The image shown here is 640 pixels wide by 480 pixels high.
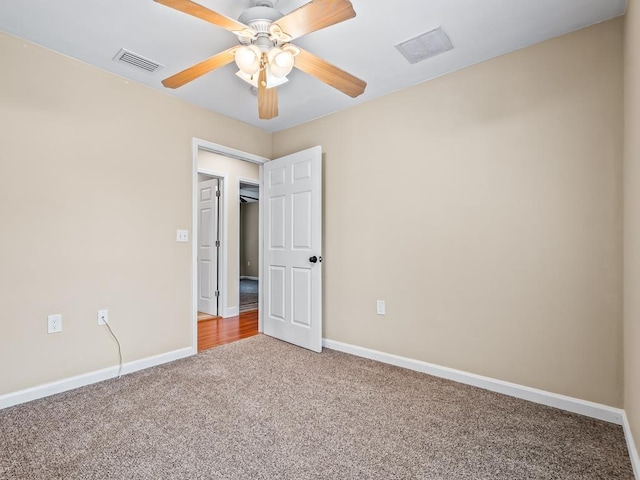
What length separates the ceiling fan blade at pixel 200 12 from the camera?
1386 millimetres

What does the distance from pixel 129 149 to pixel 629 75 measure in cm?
336

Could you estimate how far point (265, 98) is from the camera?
2.09 m

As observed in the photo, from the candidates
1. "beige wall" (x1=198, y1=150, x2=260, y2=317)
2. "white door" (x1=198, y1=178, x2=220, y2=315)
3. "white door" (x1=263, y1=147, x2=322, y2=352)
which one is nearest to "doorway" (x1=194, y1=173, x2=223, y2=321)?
"white door" (x1=198, y1=178, x2=220, y2=315)

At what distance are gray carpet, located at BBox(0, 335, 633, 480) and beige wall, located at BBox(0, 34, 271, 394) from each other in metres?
0.39

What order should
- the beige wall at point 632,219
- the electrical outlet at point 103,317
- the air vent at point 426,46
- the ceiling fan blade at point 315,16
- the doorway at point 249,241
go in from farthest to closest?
1. the doorway at point 249,241
2. the electrical outlet at point 103,317
3. the air vent at point 426,46
4. the beige wall at point 632,219
5. the ceiling fan blade at point 315,16

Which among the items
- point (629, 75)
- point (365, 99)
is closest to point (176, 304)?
point (365, 99)

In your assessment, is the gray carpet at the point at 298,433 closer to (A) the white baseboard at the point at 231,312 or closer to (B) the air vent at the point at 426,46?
(A) the white baseboard at the point at 231,312

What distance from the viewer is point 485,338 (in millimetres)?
2383

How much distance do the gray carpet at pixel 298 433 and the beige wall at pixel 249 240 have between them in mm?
7359

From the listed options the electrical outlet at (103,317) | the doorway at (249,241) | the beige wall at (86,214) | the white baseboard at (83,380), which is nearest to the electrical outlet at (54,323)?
the beige wall at (86,214)

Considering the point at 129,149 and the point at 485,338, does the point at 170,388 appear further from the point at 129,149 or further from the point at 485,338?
the point at 485,338

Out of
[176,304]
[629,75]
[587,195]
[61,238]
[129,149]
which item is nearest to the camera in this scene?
[629,75]

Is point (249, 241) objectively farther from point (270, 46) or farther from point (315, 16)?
point (315, 16)

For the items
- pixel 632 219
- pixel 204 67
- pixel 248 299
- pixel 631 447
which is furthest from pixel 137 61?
pixel 248 299
